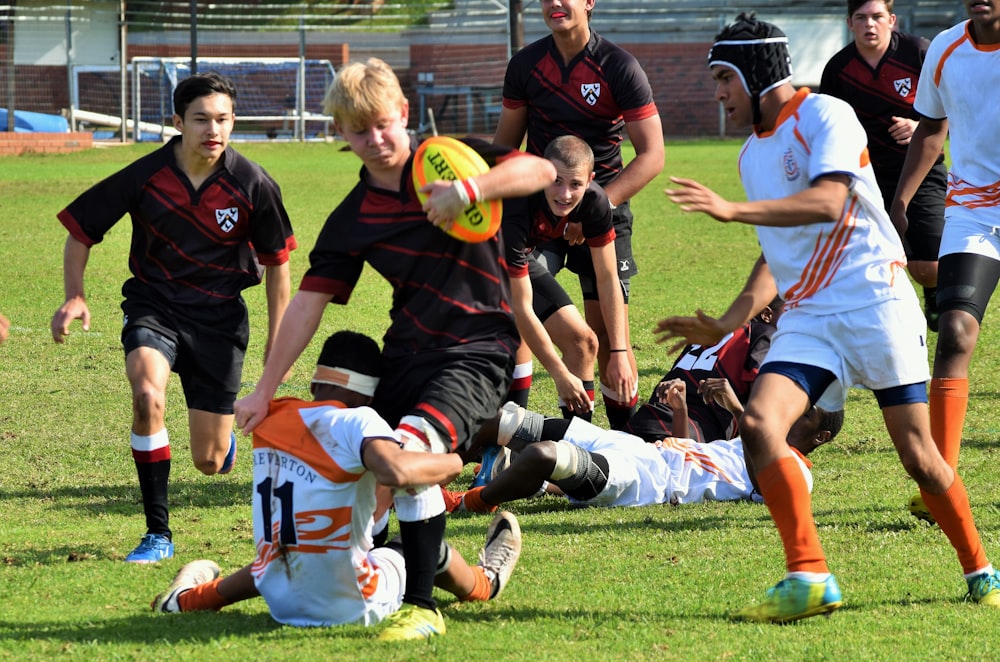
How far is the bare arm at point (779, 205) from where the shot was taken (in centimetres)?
411

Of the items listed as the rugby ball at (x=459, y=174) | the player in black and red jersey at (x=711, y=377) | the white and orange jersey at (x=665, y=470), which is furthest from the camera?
the player in black and red jersey at (x=711, y=377)

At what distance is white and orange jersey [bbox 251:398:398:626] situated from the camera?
4133 mm

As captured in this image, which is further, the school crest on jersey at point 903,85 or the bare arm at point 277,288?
the school crest on jersey at point 903,85

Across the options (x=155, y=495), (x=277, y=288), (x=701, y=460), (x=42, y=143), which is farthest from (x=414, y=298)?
(x=42, y=143)

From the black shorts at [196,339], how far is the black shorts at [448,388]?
168 centimetres

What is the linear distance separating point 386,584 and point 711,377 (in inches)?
122

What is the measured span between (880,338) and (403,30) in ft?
121

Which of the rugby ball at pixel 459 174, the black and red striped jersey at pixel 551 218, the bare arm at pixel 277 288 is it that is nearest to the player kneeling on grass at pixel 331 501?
the rugby ball at pixel 459 174

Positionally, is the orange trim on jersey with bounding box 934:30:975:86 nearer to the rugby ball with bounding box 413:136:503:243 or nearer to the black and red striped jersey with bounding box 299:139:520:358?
the black and red striped jersey with bounding box 299:139:520:358

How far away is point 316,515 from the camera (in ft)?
13.7

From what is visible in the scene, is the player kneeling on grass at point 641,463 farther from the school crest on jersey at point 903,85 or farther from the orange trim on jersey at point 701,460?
the school crest on jersey at point 903,85

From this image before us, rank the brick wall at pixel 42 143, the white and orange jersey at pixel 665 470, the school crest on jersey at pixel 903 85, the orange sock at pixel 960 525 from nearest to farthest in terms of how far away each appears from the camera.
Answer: the orange sock at pixel 960 525, the white and orange jersey at pixel 665 470, the school crest on jersey at pixel 903 85, the brick wall at pixel 42 143

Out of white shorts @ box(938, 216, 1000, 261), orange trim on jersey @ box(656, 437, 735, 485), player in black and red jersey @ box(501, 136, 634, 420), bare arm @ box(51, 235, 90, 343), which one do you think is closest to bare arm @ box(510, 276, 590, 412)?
player in black and red jersey @ box(501, 136, 634, 420)

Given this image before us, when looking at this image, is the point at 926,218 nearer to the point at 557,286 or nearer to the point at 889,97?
the point at 889,97
